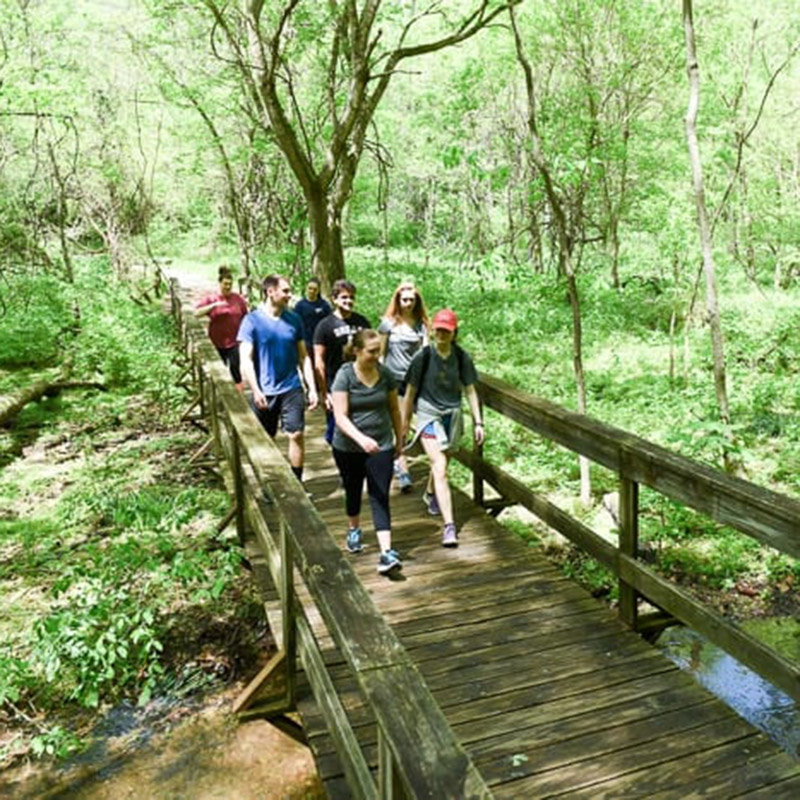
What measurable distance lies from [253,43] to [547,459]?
22.6ft

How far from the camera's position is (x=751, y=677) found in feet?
21.5

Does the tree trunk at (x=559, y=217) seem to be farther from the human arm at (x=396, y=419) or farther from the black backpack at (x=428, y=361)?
the human arm at (x=396, y=419)

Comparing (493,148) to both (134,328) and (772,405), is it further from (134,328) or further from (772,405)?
(772,405)

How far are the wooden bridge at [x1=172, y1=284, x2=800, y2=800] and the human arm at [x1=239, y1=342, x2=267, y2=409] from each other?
62cm

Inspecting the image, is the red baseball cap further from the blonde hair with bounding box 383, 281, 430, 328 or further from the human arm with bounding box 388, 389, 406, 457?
the blonde hair with bounding box 383, 281, 430, 328

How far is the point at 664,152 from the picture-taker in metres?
21.8

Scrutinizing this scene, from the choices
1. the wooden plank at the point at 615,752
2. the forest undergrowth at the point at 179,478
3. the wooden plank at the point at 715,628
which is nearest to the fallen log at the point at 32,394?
the forest undergrowth at the point at 179,478

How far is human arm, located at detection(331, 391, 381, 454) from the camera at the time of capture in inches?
200

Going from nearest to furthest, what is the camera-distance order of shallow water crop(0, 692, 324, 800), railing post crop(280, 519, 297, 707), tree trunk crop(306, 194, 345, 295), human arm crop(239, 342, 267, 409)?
railing post crop(280, 519, 297, 707)
shallow water crop(0, 692, 324, 800)
human arm crop(239, 342, 267, 409)
tree trunk crop(306, 194, 345, 295)

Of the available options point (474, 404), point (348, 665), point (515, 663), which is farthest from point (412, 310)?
point (348, 665)

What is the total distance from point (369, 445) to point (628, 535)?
1.66 metres

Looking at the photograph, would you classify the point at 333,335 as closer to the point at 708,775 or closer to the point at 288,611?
the point at 288,611

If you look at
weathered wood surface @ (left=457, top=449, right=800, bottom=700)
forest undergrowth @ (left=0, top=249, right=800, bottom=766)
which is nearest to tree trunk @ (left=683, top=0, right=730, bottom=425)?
forest undergrowth @ (left=0, top=249, right=800, bottom=766)

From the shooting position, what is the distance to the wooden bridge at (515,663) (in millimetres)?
2494
